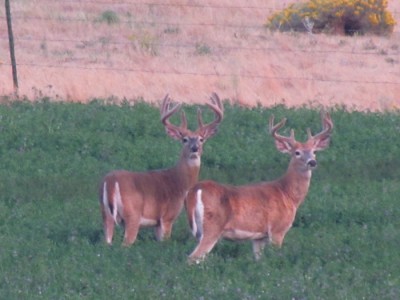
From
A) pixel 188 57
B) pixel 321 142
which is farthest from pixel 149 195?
pixel 188 57

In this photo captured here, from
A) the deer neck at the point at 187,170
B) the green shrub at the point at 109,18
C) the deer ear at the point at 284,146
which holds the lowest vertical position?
the green shrub at the point at 109,18

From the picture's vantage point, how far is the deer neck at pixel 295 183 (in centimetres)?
989

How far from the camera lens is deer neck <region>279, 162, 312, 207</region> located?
989cm

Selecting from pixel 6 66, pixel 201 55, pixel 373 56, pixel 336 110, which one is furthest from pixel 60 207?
pixel 373 56

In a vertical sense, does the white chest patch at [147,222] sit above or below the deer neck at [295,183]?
below

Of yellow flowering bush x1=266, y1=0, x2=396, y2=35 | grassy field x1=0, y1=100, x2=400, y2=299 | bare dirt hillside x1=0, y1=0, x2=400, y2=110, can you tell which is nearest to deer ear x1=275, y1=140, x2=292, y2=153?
grassy field x1=0, y1=100, x2=400, y2=299

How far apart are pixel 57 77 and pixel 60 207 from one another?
7640 millimetres

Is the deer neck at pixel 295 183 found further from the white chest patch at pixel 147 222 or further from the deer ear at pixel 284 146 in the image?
the white chest patch at pixel 147 222

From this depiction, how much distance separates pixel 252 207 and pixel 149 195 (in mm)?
990

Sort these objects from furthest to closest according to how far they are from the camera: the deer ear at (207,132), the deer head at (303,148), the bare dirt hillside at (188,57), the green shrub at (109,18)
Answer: the green shrub at (109,18), the bare dirt hillside at (188,57), the deer ear at (207,132), the deer head at (303,148)

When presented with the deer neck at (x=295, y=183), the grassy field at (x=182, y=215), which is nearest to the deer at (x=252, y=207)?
the deer neck at (x=295, y=183)

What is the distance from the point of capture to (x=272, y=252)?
902cm

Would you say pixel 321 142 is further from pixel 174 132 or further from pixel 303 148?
pixel 174 132

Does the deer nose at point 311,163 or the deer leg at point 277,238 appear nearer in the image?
the deer leg at point 277,238
